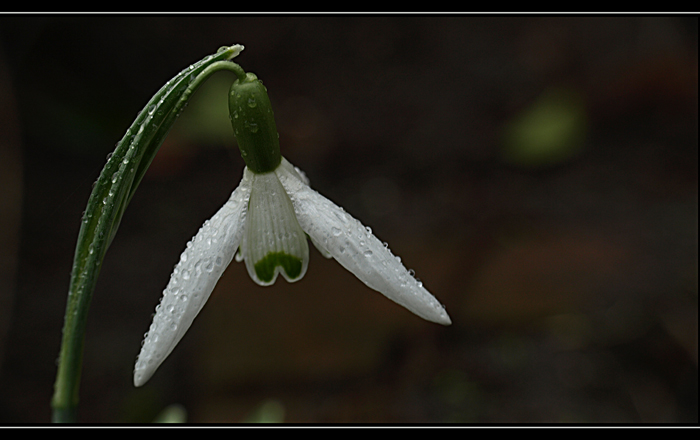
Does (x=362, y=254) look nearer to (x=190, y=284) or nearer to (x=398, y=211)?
(x=190, y=284)

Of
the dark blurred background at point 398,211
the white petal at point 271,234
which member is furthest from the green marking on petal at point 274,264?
the dark blurred background at point 398,211

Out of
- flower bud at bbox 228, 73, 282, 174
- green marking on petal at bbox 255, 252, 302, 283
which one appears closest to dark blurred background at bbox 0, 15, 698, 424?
green marking on petal at bbox 255, 252, 302, 283

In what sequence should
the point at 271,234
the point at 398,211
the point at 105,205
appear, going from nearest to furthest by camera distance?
the point at 105,205, the point at 271,234, the point at 398,211

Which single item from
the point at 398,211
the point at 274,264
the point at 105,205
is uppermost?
the point at 105,205

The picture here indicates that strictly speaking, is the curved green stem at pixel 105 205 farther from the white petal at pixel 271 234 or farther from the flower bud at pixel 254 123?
the white petal at pixel 271 234

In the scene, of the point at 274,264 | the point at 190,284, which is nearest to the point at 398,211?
the point at 274,264

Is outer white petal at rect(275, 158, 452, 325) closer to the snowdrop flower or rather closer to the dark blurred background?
the snowdrop flower

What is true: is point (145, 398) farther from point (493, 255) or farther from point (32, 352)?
point (493, 255)
